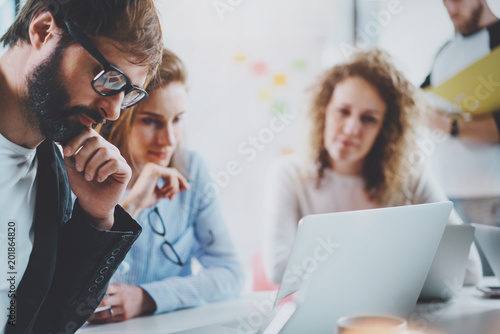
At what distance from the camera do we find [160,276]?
171 centimetres

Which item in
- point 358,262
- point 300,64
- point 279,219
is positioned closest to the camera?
point 358,262

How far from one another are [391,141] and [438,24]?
67 centimetres

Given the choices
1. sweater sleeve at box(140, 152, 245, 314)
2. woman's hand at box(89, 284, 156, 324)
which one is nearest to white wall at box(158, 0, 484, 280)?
sweater sleeve at box(140, 152, 245, 314)

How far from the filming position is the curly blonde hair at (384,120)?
7.22 feet

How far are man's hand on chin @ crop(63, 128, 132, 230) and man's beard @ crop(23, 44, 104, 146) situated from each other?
3cm

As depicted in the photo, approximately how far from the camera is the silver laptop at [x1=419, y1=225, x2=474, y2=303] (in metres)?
1.34

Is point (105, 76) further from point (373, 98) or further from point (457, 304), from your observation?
point (373, 98)

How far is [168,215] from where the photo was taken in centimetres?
171

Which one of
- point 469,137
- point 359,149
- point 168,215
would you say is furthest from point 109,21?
point 469,137

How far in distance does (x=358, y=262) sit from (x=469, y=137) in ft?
5.20

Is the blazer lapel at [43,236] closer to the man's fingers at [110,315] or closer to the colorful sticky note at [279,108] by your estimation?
the man's fingers at [110,315]

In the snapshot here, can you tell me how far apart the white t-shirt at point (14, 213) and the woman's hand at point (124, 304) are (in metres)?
0.24

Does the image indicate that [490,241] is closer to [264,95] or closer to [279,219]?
[279,219]

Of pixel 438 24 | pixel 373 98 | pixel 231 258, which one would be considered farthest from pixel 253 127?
pixel 438 24
